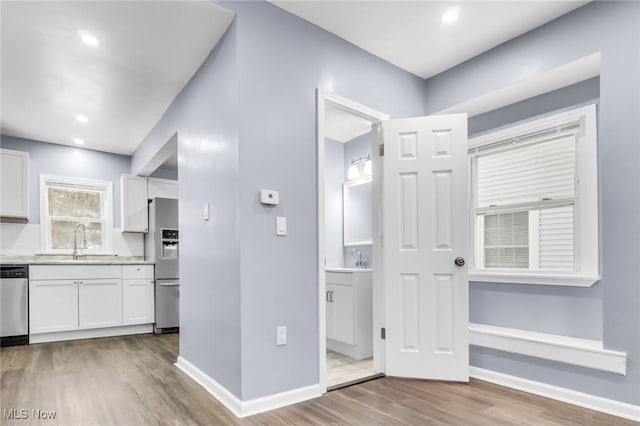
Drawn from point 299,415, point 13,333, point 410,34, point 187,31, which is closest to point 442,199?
point 410,34

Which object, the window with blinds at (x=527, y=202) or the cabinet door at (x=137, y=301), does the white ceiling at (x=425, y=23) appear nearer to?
the window with blinds at (x=527, y=202)

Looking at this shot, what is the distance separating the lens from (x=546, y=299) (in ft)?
9.56

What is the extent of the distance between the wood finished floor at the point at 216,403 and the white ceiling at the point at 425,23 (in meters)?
2.63

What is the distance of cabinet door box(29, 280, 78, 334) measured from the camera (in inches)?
167

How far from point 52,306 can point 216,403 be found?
10.4ft

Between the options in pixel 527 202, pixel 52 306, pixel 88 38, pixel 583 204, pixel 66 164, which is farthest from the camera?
pixel 66 164

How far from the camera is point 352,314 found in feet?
11.6

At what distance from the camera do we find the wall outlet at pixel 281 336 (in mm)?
2393

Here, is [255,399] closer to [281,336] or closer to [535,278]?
[281,336]

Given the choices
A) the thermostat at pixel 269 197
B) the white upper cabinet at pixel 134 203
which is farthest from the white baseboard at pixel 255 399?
the white upper cabinet at pixel 134 203

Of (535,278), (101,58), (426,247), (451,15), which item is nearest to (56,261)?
(101,58)

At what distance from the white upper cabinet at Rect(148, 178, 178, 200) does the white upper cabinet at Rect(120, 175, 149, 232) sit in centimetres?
10

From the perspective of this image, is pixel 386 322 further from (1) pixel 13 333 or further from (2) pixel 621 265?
(1) pixel 13 333

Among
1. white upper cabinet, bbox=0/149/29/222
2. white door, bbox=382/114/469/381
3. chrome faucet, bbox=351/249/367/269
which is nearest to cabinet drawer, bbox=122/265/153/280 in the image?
white upper cabinet, bbox=0/149/29/222
